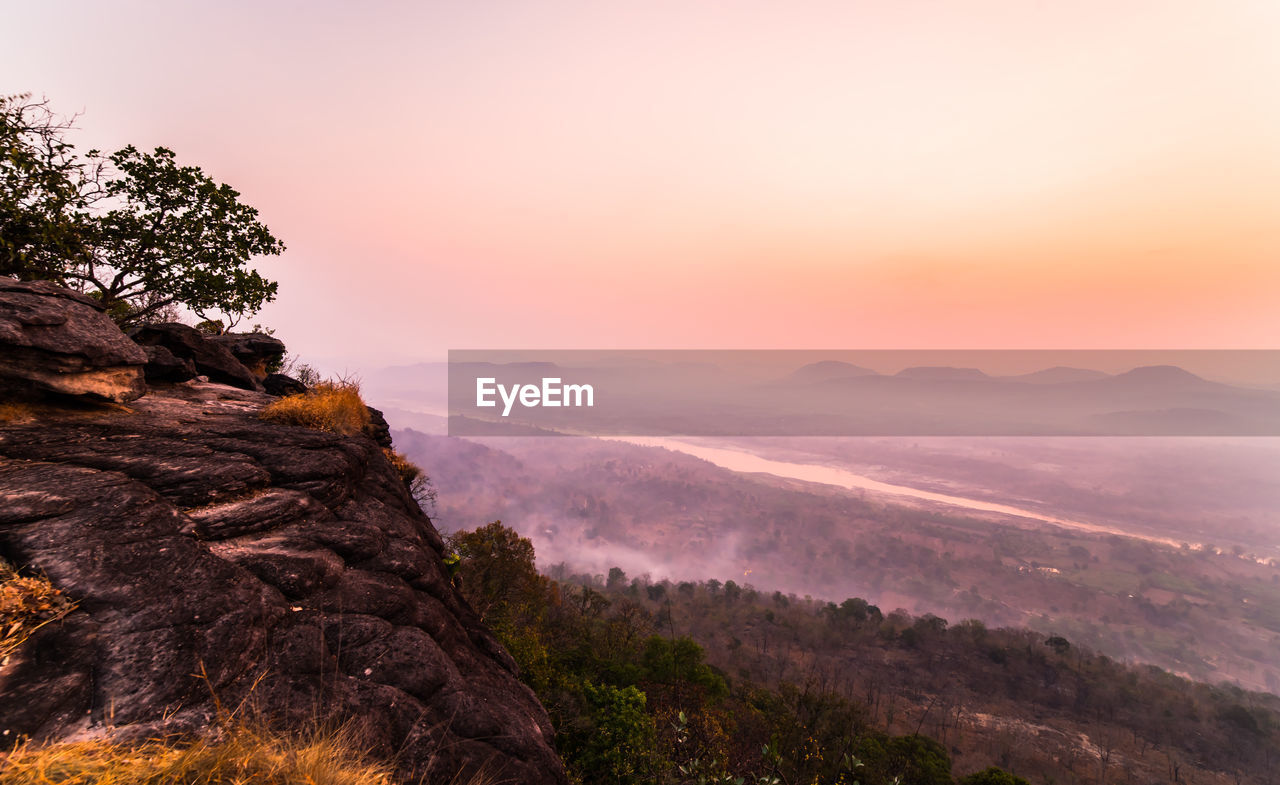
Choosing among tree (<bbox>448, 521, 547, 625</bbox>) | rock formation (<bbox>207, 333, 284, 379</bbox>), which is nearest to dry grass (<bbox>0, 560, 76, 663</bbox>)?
rock formation (<bbox>207, 333, 284, 379</bbox>)

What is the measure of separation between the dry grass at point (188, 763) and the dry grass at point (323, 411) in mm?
7298

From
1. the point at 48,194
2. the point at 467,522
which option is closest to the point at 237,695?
the point at 48,194

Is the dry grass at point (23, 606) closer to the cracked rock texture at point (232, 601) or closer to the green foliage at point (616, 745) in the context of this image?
the cracked rock texture at point (232, 601)

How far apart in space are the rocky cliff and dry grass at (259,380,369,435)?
1.57 meters

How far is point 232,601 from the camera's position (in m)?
4.90

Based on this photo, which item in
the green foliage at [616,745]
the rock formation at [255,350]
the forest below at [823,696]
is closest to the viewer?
the rock formation at [255,350]

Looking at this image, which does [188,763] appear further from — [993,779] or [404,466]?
[993,779]

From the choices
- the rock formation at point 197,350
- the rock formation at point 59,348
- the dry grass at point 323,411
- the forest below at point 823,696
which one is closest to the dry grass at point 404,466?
the dry grass at point 323,411

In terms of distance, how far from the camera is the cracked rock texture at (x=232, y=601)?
396 centimetres

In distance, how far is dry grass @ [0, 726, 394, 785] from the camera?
2984 mm

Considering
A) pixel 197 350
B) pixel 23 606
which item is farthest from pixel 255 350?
pixel 23 606

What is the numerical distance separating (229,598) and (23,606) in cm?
139

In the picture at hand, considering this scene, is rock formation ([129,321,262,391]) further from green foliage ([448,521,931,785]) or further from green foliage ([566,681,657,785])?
green foliage ([566,681,657,785])

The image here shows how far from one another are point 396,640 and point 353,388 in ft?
30.3
